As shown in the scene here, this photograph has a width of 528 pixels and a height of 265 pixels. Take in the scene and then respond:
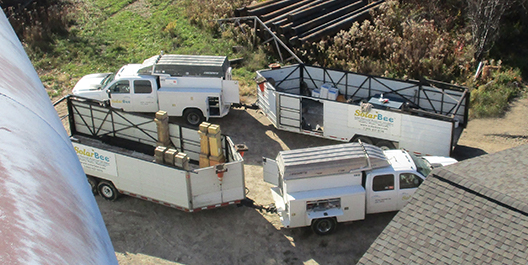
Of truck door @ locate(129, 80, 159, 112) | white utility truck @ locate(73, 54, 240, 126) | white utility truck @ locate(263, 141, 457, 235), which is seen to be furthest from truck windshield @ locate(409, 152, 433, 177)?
truck door @ locate(129, 80, 159, 112)

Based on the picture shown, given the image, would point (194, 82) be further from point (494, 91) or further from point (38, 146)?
point (38, 146)

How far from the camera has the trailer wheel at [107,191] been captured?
45.6 feet

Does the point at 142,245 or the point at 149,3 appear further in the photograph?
the point at 149,3

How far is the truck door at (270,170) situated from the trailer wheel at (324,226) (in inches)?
59.1

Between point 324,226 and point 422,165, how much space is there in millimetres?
3195

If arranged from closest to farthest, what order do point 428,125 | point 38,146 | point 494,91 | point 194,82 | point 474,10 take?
point 38,146 < point 428,125 < point 194,82 < point 494,91 < point 474,10

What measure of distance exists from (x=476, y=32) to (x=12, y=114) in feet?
70.2

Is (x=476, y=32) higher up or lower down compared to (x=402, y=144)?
higher up

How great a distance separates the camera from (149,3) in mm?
29875

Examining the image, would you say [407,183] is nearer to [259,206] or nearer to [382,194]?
[382,194]

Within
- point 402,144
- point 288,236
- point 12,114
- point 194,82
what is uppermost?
point 12,114

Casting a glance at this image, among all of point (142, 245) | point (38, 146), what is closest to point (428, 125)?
point (142, 245)

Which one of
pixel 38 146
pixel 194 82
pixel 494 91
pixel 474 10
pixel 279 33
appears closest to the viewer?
pixel 38 146

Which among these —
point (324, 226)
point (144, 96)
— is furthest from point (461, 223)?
point (144, 96)
